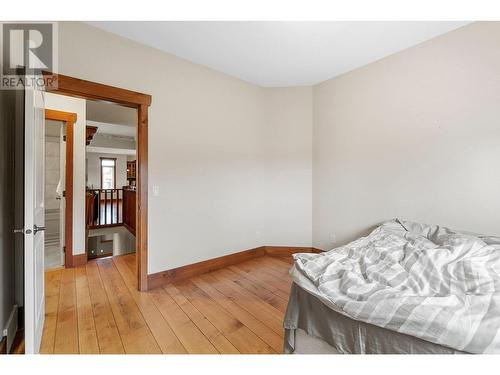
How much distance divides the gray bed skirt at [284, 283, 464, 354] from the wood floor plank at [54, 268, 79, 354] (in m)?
1.48

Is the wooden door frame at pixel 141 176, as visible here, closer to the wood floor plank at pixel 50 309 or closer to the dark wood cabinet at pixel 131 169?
the wood floor plank at pixel 50 309

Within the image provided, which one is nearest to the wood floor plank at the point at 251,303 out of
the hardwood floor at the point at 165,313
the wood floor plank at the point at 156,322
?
the hardwood floor at the point at 165,313

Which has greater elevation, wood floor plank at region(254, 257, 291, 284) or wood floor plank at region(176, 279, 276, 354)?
wood floor plank at region(254, 257, 291, 284)

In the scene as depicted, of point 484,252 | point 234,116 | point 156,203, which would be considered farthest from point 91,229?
point 484,252

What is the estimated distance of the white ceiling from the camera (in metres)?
2.16

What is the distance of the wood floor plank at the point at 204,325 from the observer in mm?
1623

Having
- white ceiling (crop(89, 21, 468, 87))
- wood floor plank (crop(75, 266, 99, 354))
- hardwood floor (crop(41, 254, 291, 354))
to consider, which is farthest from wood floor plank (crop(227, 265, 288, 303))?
white ceiling (crop(89, 21, 468, 87))

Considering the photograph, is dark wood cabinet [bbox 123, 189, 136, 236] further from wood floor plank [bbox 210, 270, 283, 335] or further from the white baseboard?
the white baseboard

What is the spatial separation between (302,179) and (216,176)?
4.35 ft

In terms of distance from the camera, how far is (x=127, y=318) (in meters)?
1.97

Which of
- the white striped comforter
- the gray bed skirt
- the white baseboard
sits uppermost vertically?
the white striped comforter

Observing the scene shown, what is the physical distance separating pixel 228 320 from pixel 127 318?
2.79 feet

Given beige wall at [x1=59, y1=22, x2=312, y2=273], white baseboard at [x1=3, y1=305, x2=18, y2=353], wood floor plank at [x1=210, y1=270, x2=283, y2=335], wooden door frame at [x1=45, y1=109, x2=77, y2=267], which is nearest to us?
white baseboard at [x1=3, y1=305, x2=18, y2=353]

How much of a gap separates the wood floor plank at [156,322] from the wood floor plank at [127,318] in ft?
0.11
